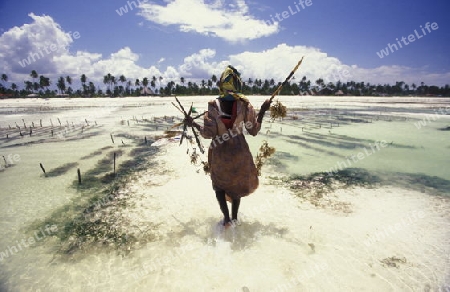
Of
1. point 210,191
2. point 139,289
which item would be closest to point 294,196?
point 210,191

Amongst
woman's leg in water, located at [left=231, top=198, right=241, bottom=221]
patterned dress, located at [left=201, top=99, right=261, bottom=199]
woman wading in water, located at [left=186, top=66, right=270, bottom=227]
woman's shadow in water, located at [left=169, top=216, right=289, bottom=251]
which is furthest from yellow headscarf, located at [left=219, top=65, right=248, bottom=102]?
woman's shadow in water, located at [left=169, top=216, right=289, bottom=251]

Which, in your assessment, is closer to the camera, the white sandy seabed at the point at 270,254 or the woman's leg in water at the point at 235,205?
the white sandy seabed at the point at 270,254

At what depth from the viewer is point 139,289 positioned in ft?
10.9

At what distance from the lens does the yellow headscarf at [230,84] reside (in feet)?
11.7

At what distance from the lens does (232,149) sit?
378cm

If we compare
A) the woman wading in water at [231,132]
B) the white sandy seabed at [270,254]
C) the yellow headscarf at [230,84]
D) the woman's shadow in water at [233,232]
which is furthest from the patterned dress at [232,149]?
the white sandy seabed at [270,254]

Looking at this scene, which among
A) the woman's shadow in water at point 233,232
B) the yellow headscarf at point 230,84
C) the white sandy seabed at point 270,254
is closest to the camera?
the white sandy seabed at point 270,254

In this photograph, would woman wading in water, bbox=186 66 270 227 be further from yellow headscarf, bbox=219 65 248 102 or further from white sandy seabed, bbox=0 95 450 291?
white sandy seabed, bbox=0 95 450 291

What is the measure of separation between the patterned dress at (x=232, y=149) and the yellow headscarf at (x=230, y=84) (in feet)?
0.41

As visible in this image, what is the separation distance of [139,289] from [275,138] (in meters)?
11.9

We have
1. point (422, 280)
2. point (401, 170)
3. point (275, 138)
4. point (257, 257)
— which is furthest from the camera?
point (275, 138)

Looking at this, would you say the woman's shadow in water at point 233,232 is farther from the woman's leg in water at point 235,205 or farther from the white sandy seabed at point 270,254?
the woman's leg in water at point 235,205

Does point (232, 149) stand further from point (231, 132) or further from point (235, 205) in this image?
point (235, 205)

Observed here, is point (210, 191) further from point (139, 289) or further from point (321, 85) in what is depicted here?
point (321, 85)
